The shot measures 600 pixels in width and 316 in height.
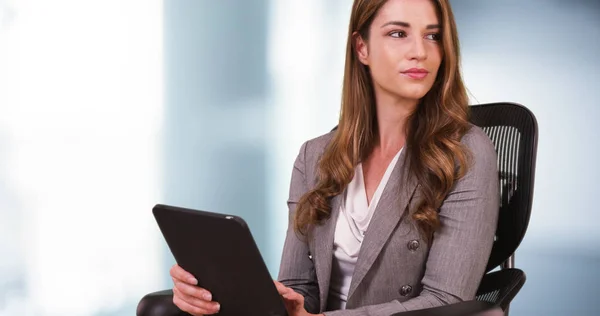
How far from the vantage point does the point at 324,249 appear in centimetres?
185

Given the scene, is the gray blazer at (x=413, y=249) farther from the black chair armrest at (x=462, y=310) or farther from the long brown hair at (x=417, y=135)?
the black chair armrest at (x=462, y=310)

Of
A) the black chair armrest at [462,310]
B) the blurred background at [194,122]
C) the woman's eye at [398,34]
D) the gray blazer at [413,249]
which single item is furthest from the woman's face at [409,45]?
the blurred background at [194,122]

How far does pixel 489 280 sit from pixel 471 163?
11.9 inches

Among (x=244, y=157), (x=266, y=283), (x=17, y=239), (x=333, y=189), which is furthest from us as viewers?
(x=244, y=157)

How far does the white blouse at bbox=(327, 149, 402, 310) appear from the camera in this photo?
1836mm

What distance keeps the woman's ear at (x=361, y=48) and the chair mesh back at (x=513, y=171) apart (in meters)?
0.34

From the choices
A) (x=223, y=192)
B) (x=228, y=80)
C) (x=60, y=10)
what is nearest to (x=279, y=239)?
(x=223, y=192)

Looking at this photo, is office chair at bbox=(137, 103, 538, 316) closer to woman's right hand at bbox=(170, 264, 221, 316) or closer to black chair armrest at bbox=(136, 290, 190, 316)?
black chair armrest at bbox=(136, 290, 190, 316)

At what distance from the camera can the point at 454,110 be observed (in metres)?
1.80

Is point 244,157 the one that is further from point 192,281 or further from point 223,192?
point 192,281

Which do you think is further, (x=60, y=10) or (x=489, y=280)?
(x=60, y=10)

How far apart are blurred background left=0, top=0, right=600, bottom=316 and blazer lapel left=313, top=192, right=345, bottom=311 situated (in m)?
1.65

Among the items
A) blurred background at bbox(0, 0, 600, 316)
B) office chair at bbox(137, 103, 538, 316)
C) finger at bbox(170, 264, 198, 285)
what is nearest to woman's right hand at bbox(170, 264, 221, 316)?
finger at bbox(170, 264, 198, 285)

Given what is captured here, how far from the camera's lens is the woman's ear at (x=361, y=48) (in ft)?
6.29
